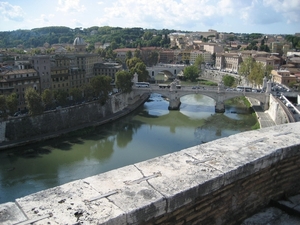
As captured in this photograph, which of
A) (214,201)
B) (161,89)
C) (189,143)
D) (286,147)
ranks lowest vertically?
(189,143)

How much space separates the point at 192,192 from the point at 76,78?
52.7ft

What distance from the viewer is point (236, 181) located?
1.87 metres

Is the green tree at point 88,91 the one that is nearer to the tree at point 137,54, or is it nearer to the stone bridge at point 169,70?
the stone bridge at point 169,70

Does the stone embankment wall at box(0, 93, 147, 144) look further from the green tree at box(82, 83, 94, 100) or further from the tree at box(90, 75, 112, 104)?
the green tree at box(82, 83, 94, 100)

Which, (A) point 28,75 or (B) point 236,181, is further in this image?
(A) point 28,75

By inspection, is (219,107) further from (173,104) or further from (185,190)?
(185,190)

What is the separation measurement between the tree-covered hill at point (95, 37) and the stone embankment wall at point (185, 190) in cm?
3963

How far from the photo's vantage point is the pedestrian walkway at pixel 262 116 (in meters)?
12.7

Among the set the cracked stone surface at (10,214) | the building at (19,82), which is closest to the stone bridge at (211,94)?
the building at (19,82)

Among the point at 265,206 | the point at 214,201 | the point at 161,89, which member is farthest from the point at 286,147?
the point at 161,89

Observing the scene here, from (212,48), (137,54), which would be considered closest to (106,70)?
(137,54)

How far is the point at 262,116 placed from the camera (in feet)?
46.9

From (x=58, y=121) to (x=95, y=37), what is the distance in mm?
46819

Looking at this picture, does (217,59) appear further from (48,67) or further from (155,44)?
(48,67)
